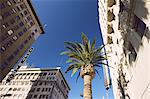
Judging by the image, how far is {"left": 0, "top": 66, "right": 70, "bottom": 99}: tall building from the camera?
343 feet

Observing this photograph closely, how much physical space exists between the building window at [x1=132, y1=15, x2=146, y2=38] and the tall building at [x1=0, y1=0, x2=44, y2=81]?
59.5 m

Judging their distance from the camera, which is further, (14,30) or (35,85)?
(35,85)

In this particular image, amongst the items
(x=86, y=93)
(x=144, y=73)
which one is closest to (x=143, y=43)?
(x=144, y=73)

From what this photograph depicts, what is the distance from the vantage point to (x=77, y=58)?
24594mm

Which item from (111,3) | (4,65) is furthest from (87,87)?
(4,65)

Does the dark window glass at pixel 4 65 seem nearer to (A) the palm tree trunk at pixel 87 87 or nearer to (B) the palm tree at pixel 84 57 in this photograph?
(B) the palm tree at pixel 84 57

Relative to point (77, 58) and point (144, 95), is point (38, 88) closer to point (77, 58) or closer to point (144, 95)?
point (77, 58)

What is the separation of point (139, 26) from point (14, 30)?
67.8 m

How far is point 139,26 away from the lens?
16.9 m

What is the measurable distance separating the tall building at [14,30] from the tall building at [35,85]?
30079 millimetres

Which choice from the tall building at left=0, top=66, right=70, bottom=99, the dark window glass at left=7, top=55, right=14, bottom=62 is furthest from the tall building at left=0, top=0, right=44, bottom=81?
the tall building at left=0, top=66, right=70, bottom=99

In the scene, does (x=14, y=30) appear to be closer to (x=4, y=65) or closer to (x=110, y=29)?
(x=4, y=65)

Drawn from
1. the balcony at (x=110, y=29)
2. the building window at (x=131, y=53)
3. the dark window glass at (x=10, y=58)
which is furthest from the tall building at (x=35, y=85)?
the building window at (x=131, y=53)

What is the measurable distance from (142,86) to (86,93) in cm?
553
